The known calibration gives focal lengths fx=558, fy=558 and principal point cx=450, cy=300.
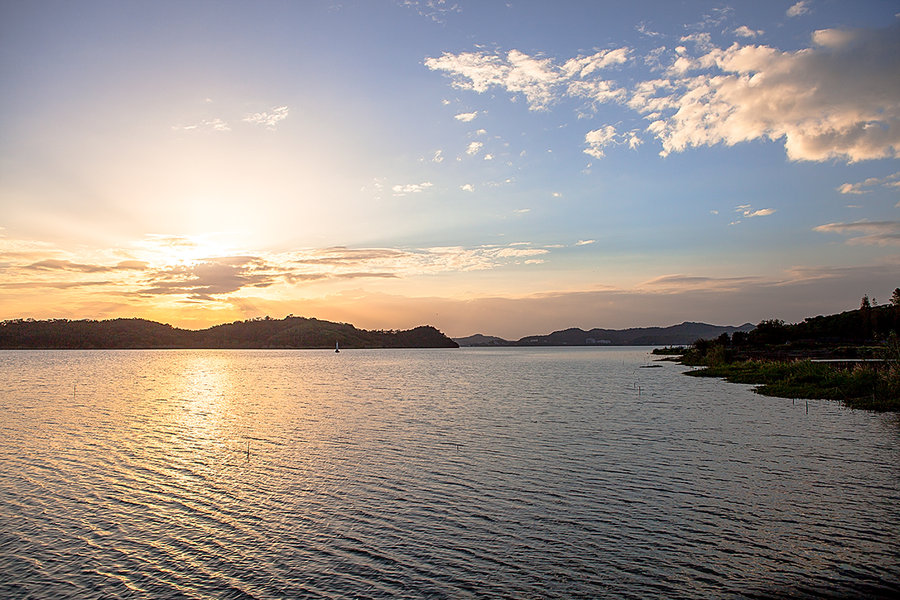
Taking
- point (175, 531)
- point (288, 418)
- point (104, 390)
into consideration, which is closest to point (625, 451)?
point (175, 531)

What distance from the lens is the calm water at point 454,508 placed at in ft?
43.8

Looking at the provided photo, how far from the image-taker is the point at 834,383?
54.0 meters

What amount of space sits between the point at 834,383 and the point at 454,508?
167 ft

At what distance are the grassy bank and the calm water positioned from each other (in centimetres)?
585

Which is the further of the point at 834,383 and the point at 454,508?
the point at 834,383

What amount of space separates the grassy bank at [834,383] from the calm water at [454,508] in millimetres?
5854

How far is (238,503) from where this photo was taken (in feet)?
65.6

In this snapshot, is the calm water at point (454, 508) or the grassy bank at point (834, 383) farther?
the grassy bank at point (834, 383)

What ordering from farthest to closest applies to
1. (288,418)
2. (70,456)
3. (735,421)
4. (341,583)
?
(288,418)
(735,421)
(70,456)
(341,583)

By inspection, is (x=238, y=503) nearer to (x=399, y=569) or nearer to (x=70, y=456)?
(x=399, y=569)

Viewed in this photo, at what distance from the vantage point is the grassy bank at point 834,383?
4369 cm

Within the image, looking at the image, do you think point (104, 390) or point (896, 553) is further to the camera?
point (104, 390)

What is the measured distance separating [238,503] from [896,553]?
781 inches

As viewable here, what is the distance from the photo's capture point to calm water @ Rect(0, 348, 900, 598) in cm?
1334
